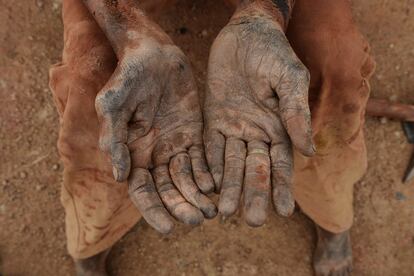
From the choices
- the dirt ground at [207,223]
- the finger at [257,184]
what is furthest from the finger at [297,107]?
the dirt ground at [207,223]

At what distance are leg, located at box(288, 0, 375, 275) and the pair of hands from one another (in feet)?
0.50

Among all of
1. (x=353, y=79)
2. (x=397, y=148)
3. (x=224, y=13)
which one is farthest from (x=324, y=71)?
(x=397, y=148)

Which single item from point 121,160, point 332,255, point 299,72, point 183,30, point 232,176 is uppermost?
point 299,72

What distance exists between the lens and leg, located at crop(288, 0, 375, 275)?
1539mm

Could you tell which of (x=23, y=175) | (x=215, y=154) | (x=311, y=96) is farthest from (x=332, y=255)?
(x=23, y=175)

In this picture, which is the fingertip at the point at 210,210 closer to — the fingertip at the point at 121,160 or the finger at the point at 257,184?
the finger at the point at 257,184

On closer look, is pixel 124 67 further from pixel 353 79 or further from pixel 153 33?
pixel 353 79

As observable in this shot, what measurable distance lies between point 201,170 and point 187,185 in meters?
0.07

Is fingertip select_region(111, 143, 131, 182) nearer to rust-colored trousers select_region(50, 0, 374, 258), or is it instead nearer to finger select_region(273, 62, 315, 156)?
rust-colored trousers select_region(50, 0, 374, 258)

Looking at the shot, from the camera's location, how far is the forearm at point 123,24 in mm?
1510

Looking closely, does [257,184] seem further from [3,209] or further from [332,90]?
[3,209]

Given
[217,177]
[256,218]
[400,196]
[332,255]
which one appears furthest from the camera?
[400,196]

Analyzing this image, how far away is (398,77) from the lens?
7.83 feet

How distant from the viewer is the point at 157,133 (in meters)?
1.49
